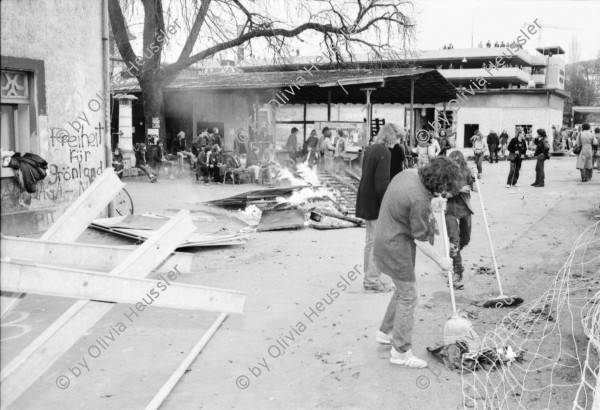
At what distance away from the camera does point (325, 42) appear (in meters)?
23.6

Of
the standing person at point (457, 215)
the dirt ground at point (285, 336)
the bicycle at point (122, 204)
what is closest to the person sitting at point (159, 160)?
the bicycle at point (122, 204)

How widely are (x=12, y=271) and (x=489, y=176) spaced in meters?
21.6

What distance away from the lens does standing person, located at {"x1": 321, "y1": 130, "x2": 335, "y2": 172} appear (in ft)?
68.5

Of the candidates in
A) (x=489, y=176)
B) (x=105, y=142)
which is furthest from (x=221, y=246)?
(x=489, y=176)

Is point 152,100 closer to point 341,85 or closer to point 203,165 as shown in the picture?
point 203,165

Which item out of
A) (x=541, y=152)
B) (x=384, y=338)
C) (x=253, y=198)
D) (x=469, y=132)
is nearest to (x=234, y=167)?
(x=253, y=198)

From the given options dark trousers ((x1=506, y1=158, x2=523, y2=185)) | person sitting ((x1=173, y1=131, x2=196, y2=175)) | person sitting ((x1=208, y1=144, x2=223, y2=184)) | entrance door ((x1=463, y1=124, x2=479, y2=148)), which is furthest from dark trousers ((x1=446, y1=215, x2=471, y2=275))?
entrance door ((x1=463, y1=124, x2=479, y2=148))

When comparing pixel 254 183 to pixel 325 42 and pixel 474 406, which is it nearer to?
pixel 325 42

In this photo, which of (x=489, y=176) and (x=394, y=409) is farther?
(x=489, y=176)

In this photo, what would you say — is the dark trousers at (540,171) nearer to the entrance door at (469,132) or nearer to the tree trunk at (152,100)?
the tree trunk at (152,100)

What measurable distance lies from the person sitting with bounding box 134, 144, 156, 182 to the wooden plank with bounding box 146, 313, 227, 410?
14.0m

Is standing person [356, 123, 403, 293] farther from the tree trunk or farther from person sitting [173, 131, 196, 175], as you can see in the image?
the tree trunk

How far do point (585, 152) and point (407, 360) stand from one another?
16.3m

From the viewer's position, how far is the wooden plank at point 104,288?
1.76m
